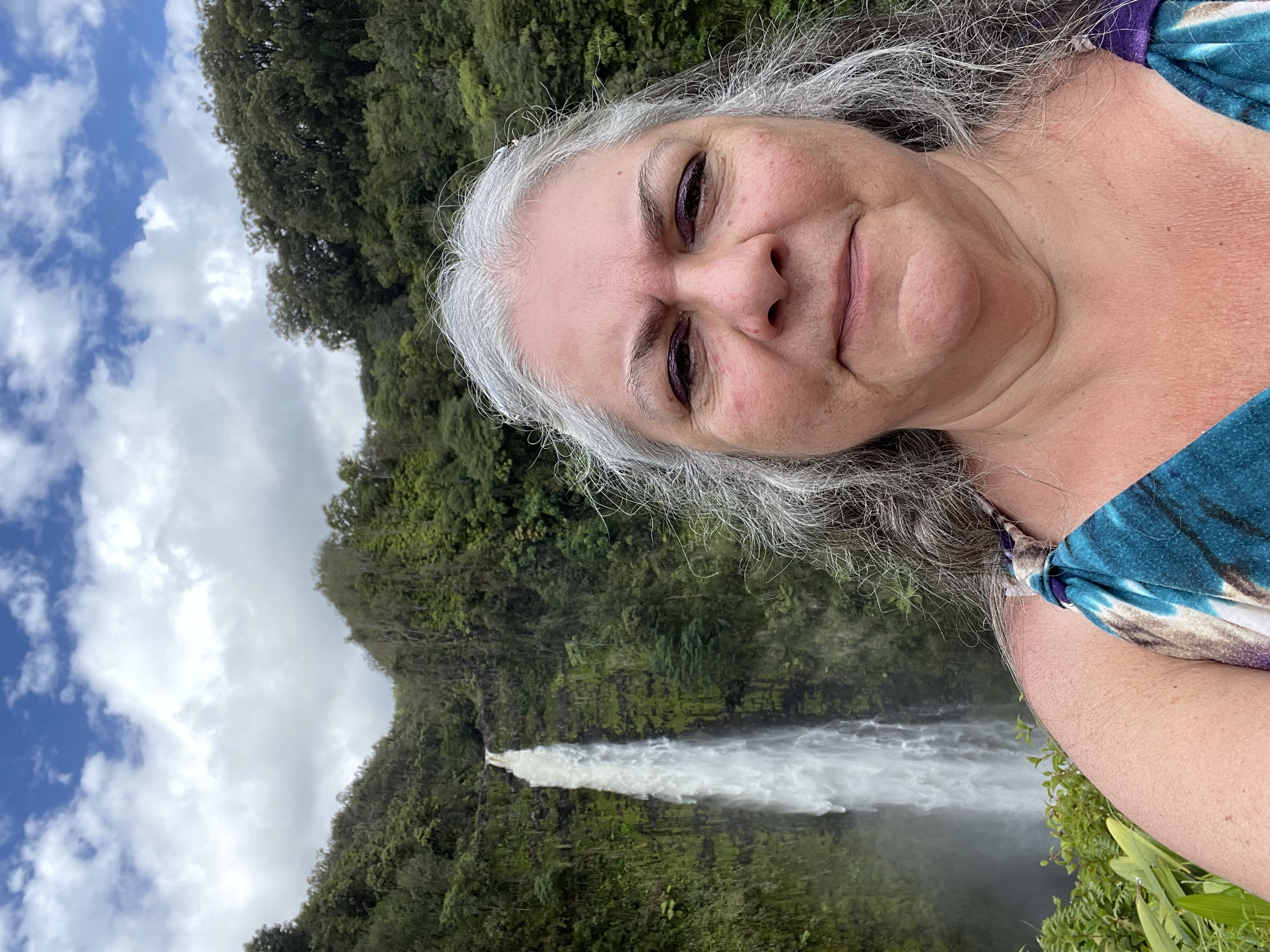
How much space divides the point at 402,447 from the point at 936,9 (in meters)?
11.2

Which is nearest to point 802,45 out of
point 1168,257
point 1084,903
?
point 1168,257

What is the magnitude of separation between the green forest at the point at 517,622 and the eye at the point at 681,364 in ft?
8.46

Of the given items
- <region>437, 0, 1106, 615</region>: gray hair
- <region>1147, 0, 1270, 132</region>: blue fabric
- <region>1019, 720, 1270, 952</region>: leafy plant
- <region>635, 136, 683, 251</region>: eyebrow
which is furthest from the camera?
<region>1019, 720, 1270, 952</region>: leafy plant

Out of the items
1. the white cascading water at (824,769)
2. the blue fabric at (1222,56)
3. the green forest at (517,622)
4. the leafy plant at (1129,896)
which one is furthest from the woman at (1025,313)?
the white cascading water at (824,769)

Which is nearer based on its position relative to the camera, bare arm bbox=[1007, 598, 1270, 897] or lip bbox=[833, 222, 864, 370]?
bare arm bbox=[1007, 598, 1270, 897]

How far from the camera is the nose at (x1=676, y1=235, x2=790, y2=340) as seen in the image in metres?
1.41

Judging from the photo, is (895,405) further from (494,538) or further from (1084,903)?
(494,538)

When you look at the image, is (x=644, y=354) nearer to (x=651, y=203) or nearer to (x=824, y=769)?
(x=651, y=203)

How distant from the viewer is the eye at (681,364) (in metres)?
1.64

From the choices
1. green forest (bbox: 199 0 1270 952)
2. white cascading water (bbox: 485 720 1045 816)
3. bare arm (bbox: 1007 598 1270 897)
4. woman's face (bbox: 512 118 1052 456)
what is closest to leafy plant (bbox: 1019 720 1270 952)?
green forest (bbox: 199 0 1270 952)

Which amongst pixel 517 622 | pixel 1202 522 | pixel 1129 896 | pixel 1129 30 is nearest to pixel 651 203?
pixel 1129 30

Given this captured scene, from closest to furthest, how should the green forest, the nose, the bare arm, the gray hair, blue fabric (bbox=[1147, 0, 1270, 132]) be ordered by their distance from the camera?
the bare arm < blue fabric (bbox=[1147, 0, 1270, 132]) < the nose < the gray hair < the green forest

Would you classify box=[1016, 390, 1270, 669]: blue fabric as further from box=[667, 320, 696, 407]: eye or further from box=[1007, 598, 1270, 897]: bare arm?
box=[667, 320, 696, 407]: eye

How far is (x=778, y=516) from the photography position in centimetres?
239
